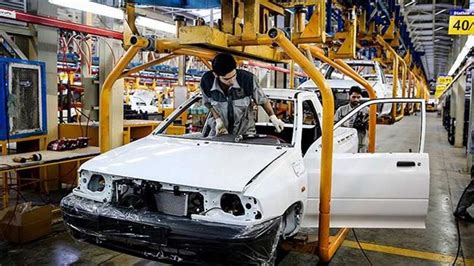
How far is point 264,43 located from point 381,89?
593 centimetres

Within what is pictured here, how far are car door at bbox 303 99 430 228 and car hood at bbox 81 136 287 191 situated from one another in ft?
2.18

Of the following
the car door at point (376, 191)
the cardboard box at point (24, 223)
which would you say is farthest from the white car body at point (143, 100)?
the car door at point (376, 191)

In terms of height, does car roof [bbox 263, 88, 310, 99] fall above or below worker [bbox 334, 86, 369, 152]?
above

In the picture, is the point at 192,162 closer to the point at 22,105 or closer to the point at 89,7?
the point at 22,105

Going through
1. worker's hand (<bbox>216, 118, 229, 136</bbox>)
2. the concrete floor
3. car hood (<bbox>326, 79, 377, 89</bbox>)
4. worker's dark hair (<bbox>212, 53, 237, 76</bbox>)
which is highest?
car hood (<bbox>326, 79, 377, 89</bbox>)

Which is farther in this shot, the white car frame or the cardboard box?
the cardboard box

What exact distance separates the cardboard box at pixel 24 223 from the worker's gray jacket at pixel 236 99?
1984 millimetres

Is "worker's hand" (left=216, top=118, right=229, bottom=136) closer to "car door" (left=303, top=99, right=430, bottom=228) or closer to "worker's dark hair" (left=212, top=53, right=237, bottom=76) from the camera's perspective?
"worker's dark hair" (left=212, top=53, right=237, bottom=76)

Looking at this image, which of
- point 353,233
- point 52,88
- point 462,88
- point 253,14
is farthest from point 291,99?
point 462,88

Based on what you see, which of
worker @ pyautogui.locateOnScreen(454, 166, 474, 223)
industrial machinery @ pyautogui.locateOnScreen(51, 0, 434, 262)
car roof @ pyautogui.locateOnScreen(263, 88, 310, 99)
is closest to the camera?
industrial machinery @ pyautogui.locateOnScreen(51, 0, 434, 262)

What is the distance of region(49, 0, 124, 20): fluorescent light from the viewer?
518 cm

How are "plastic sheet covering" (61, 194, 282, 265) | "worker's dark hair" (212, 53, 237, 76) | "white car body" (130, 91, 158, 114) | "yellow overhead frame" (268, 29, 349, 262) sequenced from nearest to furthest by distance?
"plastic sheet covering" (61, 194, 282, 265)
"yellow overhead frame" (268, 29, 349, 262)
"worker's dark hair" (212, 53, 237, 76)
"white car body" (130, 91, 158, 114)

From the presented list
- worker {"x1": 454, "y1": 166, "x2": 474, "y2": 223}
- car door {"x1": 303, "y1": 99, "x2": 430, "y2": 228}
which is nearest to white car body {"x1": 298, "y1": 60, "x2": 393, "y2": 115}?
worker {"x1": 454, "y1": 166, "x2": 474, "y2": 223}

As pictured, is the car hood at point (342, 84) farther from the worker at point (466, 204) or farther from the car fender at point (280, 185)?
the car fender at point (280, 185)
